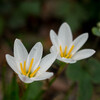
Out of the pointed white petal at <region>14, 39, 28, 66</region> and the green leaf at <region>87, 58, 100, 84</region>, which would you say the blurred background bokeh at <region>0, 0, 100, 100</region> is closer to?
the green leaf at <region>87, 58, 100, 84</region>

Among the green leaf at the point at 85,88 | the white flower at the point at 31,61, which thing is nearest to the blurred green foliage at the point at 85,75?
the green leaf at the point at 85,88

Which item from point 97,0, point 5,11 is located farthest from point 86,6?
point 5,11

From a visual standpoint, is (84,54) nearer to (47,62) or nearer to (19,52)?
(47,62)

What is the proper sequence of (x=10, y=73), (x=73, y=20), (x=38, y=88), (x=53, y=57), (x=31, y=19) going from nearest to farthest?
(x=53, y=57) → (x=38, y=88) → (x=10, y=73) → (x=73, y=20) → (x=31, y=19)

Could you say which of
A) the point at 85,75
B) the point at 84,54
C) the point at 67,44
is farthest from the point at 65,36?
the point at 85,75

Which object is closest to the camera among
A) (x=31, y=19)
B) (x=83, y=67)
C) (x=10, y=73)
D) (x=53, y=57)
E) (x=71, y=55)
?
(x=53, y=57)

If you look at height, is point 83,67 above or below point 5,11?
below

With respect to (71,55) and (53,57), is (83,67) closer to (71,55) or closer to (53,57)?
(71,55)
